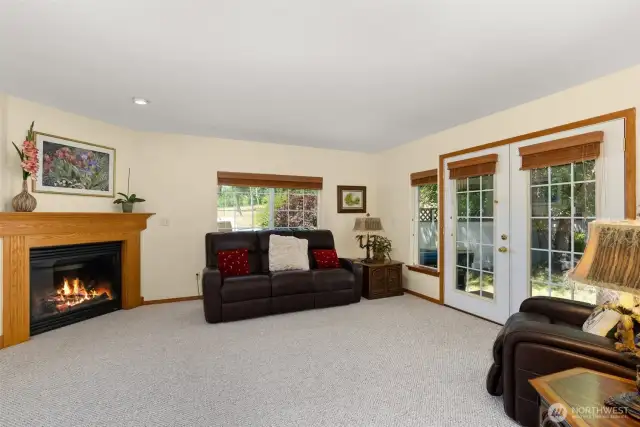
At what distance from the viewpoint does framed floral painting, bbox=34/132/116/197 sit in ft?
10.9

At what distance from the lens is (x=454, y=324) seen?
3512 mm

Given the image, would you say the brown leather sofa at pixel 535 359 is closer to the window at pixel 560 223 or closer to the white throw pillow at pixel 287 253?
the window at pixel 560 223

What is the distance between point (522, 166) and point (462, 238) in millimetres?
1170

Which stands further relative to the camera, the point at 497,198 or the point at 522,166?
the point at 497,198

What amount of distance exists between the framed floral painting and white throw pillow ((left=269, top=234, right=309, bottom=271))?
2.17 metres

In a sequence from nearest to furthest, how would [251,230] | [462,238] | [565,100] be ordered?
1. [565,100]
2. [462,238]
3. [251,230]

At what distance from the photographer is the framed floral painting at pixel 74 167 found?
3334mm

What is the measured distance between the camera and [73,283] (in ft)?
12.2

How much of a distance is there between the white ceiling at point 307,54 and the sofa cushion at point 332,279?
202 centimetres

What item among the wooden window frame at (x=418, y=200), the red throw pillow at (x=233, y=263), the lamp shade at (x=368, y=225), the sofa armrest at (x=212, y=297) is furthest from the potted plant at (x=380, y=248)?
the sofa armrest at (x=212, y=297)

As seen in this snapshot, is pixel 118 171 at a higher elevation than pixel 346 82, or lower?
lower

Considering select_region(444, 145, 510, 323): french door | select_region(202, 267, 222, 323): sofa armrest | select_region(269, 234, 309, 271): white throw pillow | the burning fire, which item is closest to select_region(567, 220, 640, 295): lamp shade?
select_region(444, 145, 510, 323): french door

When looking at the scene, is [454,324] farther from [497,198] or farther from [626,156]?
[626,156]

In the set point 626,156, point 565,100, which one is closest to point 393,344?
point 626,156
